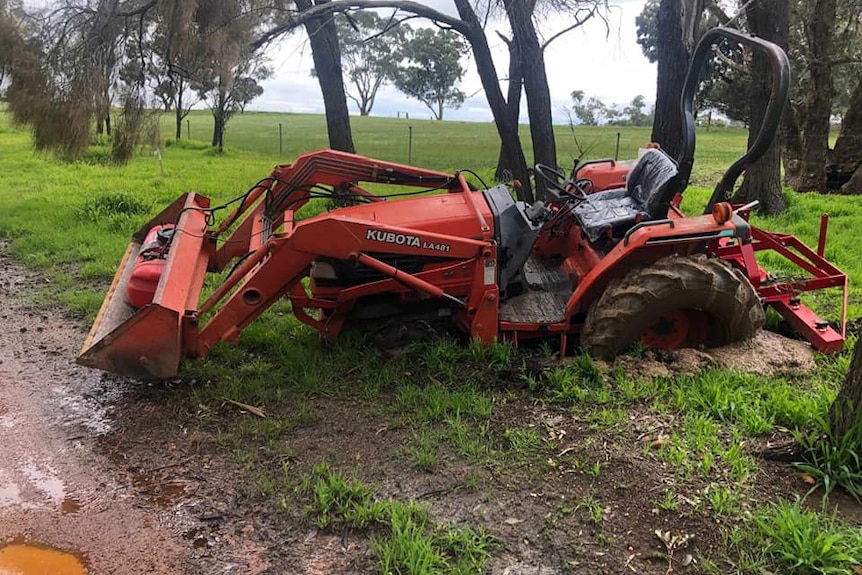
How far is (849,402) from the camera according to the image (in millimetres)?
3123

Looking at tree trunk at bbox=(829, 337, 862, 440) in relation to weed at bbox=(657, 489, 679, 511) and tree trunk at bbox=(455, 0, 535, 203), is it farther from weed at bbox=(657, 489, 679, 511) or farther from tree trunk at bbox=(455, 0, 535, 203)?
tree trunk at bbox=(455, 0, 535, 203)

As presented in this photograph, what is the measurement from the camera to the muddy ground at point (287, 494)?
2896 mm

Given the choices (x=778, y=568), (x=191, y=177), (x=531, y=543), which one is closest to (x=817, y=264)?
(x=778, y=568)


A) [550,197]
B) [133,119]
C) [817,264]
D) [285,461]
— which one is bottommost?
[285,461]

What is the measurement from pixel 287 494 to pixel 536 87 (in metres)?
7.54

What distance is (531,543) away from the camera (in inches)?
115

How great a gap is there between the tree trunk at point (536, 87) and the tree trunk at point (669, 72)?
57.8 inches

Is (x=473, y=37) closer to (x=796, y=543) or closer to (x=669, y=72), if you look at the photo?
(x=669, y=72)

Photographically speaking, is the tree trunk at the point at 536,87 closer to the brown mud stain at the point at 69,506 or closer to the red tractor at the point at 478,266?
the red tractor at the point at 478,266

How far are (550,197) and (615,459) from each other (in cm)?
262

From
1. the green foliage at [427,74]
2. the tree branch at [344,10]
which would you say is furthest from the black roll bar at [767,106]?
the green foliage at [427,74]

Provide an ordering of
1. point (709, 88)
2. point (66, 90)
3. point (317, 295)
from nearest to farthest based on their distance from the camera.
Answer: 1. point (317, 295)
2. point (66, 90)
3. point (709, 88)

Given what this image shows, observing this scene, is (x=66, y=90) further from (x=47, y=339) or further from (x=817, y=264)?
(x=817, y=264)

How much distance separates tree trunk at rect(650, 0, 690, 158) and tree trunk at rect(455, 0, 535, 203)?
75.2 inches
